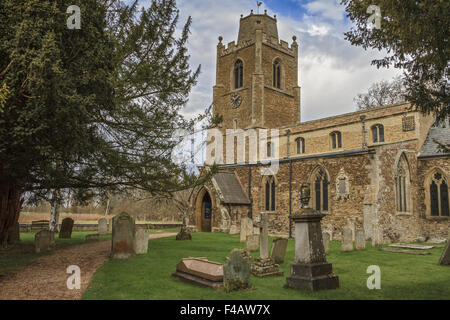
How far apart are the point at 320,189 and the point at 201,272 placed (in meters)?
13.9

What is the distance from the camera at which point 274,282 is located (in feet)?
24.5

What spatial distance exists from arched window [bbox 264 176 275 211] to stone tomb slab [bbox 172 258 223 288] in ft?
48.6

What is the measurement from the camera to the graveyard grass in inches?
246

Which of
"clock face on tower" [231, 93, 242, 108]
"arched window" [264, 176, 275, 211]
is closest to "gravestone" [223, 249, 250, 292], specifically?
"arched window" [264, 176, 275, 211]

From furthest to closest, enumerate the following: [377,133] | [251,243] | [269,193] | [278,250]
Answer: [377,133]
[269,193]
[251,243]
[278,250]

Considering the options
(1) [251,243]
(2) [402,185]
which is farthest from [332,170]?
(1) [251,243]

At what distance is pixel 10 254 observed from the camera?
10.8m

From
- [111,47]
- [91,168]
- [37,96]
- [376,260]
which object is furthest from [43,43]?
[376,260]

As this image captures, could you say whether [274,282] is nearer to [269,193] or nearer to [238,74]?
[269,193]

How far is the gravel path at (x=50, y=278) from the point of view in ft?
20.4

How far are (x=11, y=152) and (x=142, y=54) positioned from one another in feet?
19.4

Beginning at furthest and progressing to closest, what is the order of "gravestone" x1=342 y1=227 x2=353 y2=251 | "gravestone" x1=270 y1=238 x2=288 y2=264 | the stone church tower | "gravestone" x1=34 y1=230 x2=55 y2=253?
the stone church tower
"gravestone" x1=342 y1=227 x2=353 y2=251
"gravestone" x1=34 y1=230 x2=55 y2=253
"gravestone" x1=270 y1=238 x2=288 y2=264

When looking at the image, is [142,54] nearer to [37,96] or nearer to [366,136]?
[37,96]

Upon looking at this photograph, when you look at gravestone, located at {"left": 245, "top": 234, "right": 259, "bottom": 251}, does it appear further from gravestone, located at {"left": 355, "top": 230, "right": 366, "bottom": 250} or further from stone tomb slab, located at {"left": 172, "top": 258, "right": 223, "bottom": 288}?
stone tomb slab, located at {"left": 172, "top": 258, "right": 223, "bottom": 288}
